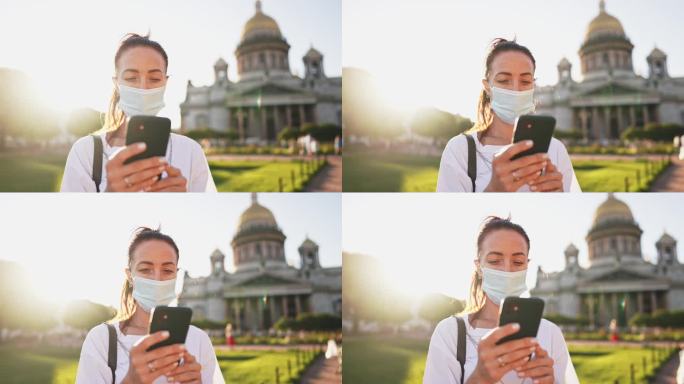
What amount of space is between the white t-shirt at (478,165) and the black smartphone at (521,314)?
541 millimetres

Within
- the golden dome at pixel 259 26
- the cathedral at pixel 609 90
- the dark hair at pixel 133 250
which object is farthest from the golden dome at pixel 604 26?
the dark hair at pixel 133 250

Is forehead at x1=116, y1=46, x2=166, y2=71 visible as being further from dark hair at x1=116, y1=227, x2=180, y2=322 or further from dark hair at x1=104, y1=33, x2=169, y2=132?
dark hair at x1=116, y1=227, x2=180, y2=322

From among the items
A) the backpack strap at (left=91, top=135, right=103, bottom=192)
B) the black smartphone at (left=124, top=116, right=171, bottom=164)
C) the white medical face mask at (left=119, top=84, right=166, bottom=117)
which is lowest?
the backpack strap at (left=91, top=135, right=103, bottom=192)

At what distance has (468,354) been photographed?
13.4 ft

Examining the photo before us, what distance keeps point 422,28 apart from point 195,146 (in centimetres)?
126

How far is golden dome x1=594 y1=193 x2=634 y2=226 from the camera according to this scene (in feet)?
13.9

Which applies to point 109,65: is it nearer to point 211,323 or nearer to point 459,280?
point 211,323

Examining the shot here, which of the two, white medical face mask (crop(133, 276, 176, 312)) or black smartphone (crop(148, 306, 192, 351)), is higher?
white medical face mask (crop(133, 276, 176, 312))

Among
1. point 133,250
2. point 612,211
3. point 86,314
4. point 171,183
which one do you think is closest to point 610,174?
point 612,211

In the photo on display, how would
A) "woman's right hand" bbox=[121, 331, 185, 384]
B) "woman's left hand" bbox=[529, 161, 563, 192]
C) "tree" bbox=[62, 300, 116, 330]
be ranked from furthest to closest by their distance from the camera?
1. "woman's left hand" bbox=[529, 161, 563, 192]
2. "tree" bbox=[62, 300, 116, 330]
3. "woman's right hand" bbox=[121, 331, 185, 384]

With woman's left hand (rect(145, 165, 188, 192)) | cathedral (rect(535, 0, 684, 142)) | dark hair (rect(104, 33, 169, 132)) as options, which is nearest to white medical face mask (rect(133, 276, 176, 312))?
woman's left hand (rect(145, 165, 188, 192))

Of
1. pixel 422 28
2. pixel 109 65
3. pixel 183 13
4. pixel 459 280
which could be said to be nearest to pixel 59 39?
pixel 109 65

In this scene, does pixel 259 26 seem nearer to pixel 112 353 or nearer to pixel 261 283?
pixel 261 283

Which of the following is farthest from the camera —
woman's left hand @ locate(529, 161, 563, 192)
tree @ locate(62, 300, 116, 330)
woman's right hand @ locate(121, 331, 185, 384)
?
woman's left hand @ locate(529, 161, 563, 192)
